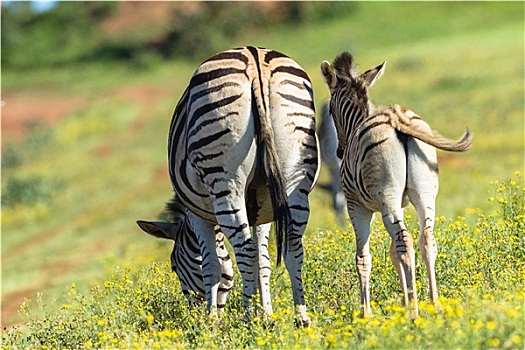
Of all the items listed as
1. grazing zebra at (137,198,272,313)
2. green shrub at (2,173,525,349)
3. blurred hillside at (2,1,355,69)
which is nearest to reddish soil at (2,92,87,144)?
blurred hillside at (2,1,355,69)

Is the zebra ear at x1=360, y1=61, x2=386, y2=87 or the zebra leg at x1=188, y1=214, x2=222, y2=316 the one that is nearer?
the zebra ear at x1=360, y1=61, x2=386, y2=87

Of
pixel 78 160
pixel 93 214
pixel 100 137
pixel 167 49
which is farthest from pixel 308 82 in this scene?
pixel 167 49

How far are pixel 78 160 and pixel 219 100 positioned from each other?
83.6 feet

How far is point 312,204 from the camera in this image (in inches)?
778

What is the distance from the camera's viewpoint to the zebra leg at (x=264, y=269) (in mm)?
7794

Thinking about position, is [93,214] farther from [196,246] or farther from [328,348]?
[328,348]

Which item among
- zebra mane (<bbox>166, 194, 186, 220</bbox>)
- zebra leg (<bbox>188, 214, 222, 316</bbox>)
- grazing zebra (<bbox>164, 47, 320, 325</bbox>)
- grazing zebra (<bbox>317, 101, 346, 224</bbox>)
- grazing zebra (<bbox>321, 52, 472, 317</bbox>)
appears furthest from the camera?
grazing zebra (<bbox>317, 101, 346, 224</bbox>)

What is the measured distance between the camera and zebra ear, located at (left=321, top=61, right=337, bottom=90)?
328 inches

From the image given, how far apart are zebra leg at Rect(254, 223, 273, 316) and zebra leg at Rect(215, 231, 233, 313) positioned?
2.51ft

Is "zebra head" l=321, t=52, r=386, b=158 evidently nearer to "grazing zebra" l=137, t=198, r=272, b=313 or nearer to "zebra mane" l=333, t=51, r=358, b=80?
"zebra mane" l=333, t=51, r=358, b=80

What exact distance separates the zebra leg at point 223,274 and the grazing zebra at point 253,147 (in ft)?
Result: 3.19

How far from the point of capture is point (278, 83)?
25.7ft

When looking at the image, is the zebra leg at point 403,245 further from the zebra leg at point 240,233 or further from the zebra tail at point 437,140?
the zebra leg at point 240,233

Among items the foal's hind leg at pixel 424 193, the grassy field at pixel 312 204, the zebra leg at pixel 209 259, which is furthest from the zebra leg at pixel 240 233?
the foal's hind leg at pixel 424 193
